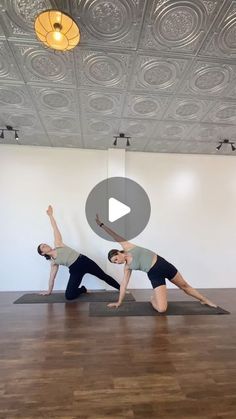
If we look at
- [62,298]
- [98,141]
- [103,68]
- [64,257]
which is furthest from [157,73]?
[62,298]

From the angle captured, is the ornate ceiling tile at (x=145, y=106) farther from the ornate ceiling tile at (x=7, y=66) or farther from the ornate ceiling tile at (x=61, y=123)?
the ornate ceiling tile at (x=7, y=66)

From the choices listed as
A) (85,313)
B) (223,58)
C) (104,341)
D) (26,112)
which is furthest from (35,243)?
(223,58)

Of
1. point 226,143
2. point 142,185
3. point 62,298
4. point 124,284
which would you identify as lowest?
point 62,298

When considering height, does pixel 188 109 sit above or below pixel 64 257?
above

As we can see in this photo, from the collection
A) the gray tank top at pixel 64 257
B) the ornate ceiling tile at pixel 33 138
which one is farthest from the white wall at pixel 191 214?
the ornate ceiling tile at pixel 33 138

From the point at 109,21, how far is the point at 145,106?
1476mm

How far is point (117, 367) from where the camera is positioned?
2.07 m

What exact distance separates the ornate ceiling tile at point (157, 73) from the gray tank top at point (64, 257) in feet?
9.11

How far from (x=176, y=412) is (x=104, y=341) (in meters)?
1.15

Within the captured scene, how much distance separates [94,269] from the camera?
4359 mm

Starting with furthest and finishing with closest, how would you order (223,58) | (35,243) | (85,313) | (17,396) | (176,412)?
(35,243)
(85,313)
(223,58)
(17,396)
(176,412)

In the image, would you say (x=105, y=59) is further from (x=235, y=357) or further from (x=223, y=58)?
(x=235, y=357)

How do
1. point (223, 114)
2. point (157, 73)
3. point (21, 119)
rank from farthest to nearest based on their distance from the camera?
point (21, 119)
point (223, 114)
point (157, 73)

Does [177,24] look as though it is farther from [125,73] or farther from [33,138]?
[33,138]
